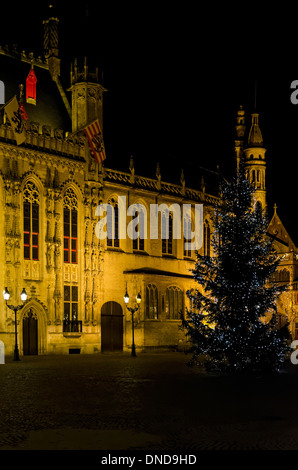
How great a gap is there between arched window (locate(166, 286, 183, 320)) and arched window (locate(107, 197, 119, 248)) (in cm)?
652

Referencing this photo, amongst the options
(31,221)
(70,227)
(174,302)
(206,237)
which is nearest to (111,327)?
(174,302)

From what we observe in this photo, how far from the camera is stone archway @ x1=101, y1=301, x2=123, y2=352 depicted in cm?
4862

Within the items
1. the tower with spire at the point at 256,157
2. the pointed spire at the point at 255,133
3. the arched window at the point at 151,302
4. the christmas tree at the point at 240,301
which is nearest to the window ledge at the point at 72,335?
the arched window at the point at 151,302

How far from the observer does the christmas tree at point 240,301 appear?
27.2 meters

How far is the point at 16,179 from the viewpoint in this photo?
42375 millimetres

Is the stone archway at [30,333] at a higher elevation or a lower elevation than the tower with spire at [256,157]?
lower

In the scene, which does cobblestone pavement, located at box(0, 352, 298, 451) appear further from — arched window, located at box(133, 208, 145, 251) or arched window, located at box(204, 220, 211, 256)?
arched window, located at box(204, 220, 211, 256)

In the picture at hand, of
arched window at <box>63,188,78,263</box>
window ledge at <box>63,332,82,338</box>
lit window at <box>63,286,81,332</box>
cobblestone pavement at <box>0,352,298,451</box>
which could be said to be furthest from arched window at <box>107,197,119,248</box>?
→ cobblestone pavement at <box>0,352,298,451</box>

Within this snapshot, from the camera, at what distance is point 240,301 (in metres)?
27.5

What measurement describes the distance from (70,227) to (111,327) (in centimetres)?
825

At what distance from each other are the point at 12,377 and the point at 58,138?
953 inches

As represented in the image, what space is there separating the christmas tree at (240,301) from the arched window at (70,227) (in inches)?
740

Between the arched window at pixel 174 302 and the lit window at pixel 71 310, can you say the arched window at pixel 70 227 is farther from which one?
the arched window at pixel 174 302

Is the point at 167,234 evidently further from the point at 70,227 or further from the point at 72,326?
the point at 72,326
